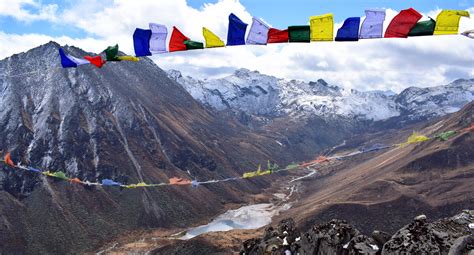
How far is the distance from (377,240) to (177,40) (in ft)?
47.0

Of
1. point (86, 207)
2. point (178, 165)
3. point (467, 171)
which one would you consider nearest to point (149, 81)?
point (178, 165)

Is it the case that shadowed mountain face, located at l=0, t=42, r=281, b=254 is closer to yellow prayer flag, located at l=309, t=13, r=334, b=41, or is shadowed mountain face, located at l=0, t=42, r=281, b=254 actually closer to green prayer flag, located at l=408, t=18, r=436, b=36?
yellow prayer flag, located at l=309, t=13, r=334, b=41

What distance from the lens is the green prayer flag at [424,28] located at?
1820 centimetres

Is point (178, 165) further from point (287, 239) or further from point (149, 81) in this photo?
point (287, 239)

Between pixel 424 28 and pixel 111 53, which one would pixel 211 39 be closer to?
pixel 111 53

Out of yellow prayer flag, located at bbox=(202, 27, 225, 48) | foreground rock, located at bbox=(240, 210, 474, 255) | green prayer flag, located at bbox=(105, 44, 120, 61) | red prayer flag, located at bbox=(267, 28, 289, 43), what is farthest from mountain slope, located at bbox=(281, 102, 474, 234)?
yellow prayer flag, located at bbox=(202, 27, 225, 48)

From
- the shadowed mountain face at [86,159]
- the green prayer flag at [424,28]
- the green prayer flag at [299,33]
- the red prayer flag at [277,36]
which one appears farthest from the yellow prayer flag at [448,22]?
the shadowed mountain face at [86,159]

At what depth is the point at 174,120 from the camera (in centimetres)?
15662

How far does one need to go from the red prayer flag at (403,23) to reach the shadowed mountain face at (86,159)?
7221 centimetres

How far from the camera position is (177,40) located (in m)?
20.2

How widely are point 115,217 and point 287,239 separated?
66.1m

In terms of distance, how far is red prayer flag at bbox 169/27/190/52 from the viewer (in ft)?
66.0

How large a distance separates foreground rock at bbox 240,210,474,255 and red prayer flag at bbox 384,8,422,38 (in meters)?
8.18

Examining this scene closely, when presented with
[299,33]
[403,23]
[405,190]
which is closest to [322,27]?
[299,33]
